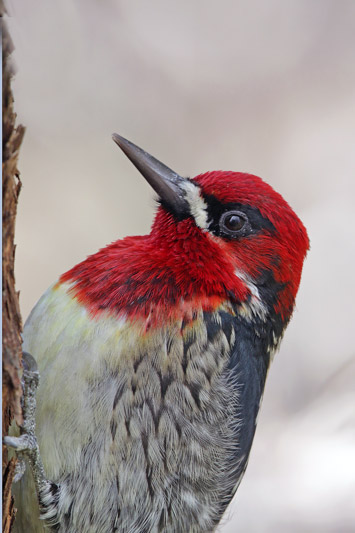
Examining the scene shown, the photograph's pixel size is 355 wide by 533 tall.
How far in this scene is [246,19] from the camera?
1319 millimetres

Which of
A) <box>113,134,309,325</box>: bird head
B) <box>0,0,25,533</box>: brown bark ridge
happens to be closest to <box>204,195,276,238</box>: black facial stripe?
<box>113,134,309,325</box>: bird head

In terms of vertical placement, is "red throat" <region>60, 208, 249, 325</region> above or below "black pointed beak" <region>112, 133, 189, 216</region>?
below

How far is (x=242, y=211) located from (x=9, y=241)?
50 cm

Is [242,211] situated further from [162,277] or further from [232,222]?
[162,277]

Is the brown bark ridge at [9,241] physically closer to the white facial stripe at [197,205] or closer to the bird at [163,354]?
the bird at [163,354]

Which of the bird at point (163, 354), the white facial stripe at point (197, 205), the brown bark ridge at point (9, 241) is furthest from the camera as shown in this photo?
the white facial stripe at point (197, 205)

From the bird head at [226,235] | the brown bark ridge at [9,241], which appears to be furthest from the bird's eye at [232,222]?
the brown bark ridge at [9,241]

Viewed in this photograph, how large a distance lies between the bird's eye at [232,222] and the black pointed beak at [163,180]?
0.22 ft

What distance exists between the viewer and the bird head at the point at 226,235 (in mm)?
1150

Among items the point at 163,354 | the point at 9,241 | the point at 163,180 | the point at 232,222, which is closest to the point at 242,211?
the point at 232,222

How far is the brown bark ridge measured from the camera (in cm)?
78

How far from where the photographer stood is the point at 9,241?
2.64ft

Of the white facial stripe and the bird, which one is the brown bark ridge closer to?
the bird

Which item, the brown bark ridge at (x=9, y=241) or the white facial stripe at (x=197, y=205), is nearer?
the brown bark ridge at (x=9, y=241)
